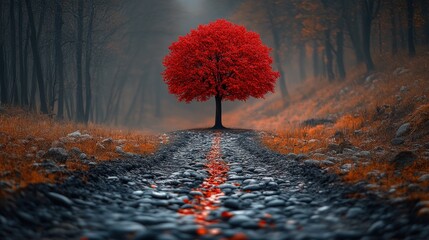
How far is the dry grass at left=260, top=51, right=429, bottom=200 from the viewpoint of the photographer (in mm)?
7035

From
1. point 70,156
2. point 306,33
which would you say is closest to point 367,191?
point 70,156

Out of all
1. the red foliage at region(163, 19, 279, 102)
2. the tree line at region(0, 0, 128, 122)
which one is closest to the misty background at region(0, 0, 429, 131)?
the tree line at region(0, 0, 128, 122)

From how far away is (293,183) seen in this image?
748 centimetres

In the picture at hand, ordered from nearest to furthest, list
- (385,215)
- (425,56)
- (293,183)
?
1. (385,215)
2. (293,183)
3. (425,56)

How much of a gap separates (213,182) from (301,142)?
270 inches

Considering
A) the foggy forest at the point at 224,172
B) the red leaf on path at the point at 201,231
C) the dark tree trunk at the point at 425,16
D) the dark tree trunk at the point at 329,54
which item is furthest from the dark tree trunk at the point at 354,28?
the red leaf on path at the point at 201,231

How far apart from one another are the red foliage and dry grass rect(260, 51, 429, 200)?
3909 millimetres

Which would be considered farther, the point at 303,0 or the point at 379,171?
the point at 303,0

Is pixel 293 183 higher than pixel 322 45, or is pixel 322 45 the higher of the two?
pixel 322 45

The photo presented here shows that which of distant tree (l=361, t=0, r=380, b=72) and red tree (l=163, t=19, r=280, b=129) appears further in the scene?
distant tree (l=361, t=0, r=380, b=72)

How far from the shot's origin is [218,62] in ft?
72.7

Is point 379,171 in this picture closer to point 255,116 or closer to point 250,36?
point 250,36

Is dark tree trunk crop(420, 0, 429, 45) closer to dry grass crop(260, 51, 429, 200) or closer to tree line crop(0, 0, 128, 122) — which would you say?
dry grass crop(260, 51, 429, 200)

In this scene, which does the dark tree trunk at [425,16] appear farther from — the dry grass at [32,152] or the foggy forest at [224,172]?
the dry grass at [32,152]
